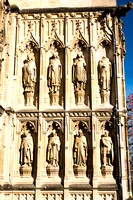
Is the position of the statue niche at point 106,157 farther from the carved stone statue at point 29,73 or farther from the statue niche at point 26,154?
the carved stone statue at point 29,73

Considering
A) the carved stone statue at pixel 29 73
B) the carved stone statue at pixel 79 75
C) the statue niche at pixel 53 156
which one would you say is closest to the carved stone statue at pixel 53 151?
the statue niche at pixel 53 156

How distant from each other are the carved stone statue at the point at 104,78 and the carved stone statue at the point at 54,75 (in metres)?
1.62

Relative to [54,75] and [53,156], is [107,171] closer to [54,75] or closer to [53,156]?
[53,156]

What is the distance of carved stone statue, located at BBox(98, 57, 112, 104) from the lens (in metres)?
11.4

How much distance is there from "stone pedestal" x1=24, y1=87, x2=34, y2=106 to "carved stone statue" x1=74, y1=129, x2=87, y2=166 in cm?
232

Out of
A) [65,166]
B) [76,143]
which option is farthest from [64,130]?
[65,166]

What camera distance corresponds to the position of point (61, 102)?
1145cm

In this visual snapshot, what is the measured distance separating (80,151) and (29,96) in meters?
2.95

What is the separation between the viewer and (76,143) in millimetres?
10875

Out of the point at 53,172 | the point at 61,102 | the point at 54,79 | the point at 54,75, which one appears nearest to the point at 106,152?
the point at 53,172

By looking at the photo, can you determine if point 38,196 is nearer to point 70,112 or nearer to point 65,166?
point 65,166

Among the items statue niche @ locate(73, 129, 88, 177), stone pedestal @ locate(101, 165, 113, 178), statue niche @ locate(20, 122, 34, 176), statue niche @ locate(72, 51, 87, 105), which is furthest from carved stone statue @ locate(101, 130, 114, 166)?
statue niche @ locate(20, 122, 34, 176)

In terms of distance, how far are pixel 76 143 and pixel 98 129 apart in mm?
995

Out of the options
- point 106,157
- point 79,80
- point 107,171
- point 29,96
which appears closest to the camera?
point 107,171
